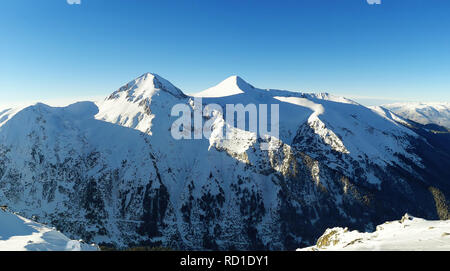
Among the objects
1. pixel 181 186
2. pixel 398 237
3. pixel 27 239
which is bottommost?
pixel 181 186

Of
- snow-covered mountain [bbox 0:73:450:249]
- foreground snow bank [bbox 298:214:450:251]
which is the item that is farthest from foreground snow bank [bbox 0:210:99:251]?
snow-covered mountain [bbox 0:73:450:249]

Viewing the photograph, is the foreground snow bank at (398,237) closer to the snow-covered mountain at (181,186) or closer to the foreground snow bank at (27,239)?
the foreground snow bank at (27,239)

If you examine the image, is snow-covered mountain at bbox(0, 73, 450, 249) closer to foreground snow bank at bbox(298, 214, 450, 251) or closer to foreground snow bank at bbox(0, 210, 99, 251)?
foreground snow bank at bbox(298, 214, 450, 251)

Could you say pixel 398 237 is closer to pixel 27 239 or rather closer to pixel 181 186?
pixel 27 239

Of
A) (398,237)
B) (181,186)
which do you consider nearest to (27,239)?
(398,237)

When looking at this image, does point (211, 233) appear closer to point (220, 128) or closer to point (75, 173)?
point (220, 128)
